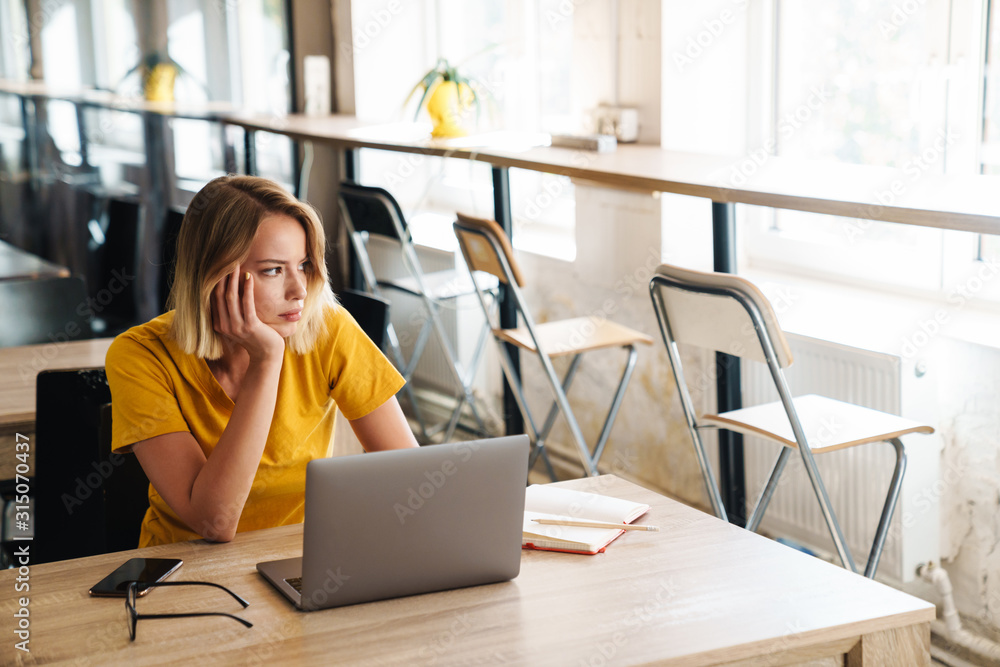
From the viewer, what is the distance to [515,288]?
9.35ft

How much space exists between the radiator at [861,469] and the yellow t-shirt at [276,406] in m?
1.33

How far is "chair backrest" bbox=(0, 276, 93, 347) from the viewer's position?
2816 mm

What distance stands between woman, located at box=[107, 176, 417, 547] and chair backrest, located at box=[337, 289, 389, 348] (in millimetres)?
656

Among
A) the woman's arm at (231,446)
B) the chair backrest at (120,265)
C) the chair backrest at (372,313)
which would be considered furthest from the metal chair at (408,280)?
the woman's arm at (231,446)

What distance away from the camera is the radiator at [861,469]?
2.50 meters

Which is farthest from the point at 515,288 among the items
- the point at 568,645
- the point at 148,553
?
the point at 568,645

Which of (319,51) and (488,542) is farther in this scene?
(319,51)

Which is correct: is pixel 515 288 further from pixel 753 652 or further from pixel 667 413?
pixel 753 652

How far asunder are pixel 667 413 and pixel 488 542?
7.08 ft

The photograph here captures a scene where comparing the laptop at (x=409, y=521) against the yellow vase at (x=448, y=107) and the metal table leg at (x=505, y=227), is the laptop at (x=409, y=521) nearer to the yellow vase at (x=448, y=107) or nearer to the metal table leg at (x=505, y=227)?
the metal table leg at (x=505, y=227)

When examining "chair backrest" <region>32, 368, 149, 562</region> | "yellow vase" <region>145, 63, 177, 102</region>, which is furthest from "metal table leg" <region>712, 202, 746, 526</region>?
"yellow vase" <region>145, 63, 177, 102</region>

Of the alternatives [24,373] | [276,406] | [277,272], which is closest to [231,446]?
[276,406]

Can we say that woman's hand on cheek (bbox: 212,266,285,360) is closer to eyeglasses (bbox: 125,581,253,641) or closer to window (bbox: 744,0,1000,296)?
eyeglasses (bbox: 125,581,253,641)

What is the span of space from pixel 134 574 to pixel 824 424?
146 cm
